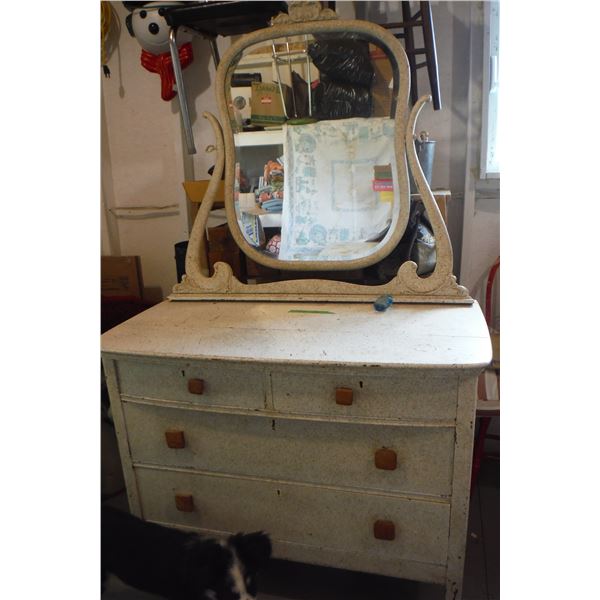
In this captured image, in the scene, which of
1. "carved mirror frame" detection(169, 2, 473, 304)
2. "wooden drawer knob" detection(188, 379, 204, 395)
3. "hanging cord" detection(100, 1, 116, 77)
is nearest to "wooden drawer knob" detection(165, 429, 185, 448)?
"wooden drawer knob" detection(188, 379, 204, 395)

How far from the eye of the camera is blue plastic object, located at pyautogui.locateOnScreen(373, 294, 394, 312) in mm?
1326

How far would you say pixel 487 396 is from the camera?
161 cm

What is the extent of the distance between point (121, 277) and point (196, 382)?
1.12 metres

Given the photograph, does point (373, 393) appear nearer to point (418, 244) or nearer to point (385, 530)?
point (385, 530)

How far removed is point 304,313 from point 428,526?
619mm

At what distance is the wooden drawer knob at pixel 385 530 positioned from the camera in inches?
44.5

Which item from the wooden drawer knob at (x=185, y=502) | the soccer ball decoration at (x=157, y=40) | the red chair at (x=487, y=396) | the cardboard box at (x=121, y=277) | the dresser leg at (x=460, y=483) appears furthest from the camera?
the cardboard box at (x=121, y=277)

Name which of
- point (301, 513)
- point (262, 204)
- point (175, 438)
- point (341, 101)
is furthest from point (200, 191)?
point (301, 513)

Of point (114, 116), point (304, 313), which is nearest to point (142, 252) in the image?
point (114, 116)

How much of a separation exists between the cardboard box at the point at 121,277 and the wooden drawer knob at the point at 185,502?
40.5 inches

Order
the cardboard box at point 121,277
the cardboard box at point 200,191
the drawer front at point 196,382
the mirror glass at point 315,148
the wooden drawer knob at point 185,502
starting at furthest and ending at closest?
the cardboard box at point 121,277 → the cardboard box at point 200,191 → the mirror glass at point 315,148 → the wooden drawer knob at point 185,502 → the drawer front at point 196,382

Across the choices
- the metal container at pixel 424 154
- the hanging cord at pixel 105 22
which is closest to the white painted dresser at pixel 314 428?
the metal container at pixel 424 154

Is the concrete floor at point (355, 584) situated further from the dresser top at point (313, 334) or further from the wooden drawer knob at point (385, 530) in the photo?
the dresser top at point (313, 334)

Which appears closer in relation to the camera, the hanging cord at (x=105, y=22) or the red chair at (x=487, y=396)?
the red chair at (x=487, y=396)
